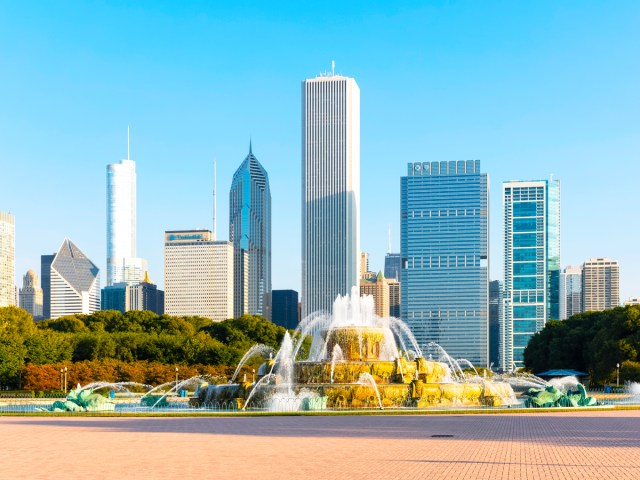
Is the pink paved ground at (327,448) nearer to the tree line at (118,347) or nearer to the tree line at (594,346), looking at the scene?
the tree line at (118,347)

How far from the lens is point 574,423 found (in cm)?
3650

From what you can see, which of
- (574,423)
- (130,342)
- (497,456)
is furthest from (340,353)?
(130,342)

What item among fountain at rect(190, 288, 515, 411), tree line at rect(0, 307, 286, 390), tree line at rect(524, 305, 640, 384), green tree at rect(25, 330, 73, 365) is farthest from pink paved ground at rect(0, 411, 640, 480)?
tree line at rect(524, 305, 640, 384)

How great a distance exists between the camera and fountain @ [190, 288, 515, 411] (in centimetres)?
4775

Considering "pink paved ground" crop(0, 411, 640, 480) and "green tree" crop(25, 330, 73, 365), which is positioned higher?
"pink paved ground" crop(0, 411, 640, 480)

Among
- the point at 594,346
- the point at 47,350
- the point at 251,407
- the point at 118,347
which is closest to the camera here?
the point at 251,407

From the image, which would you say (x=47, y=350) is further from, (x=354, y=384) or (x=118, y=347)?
(x=354, y=384)

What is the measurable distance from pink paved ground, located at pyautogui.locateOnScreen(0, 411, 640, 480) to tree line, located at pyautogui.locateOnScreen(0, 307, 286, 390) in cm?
4284

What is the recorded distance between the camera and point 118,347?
9825 cm

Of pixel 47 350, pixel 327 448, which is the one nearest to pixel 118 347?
pixel 47 350

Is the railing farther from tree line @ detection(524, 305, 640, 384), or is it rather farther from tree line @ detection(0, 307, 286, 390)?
tree line @ detection(524, 305, 640, 384)

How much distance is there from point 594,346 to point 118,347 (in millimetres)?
47584

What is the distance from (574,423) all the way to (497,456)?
506 inches

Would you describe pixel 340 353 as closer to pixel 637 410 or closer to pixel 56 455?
pixel 637 410
